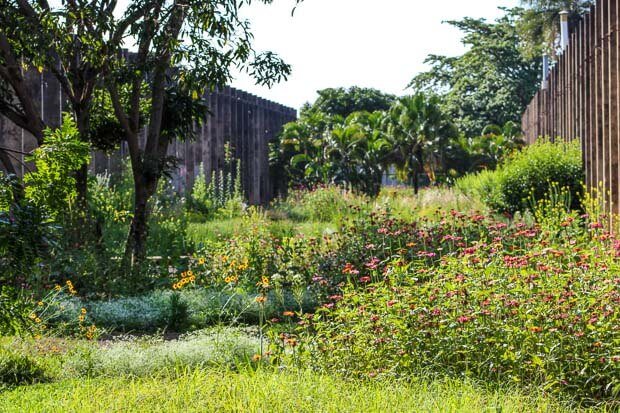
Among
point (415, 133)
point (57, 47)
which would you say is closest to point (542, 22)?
point (415, 133)

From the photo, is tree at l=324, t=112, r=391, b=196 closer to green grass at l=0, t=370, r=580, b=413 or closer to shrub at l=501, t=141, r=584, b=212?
shrub at l=501, t=141, r=584, b=212

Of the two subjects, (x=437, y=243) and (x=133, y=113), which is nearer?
(x=437, y=243)

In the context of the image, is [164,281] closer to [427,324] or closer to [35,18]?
[35,18]

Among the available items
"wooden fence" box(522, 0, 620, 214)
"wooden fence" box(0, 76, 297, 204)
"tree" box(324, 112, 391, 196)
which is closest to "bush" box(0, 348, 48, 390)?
"wooden fence" box(0, 76, 297, 204)

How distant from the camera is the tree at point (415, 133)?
2612 centimetres

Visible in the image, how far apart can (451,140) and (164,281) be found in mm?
20606

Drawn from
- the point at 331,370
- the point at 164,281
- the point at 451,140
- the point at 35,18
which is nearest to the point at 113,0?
the point at 35,18

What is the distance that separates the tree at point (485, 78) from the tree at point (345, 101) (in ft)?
12.2

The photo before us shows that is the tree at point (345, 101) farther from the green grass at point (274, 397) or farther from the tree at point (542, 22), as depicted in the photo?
the green grass at point (274, 397)

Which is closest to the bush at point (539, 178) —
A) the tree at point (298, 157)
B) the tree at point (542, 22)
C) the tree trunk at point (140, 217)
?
the tree trunk at point (140, 217)

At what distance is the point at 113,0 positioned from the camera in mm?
8508

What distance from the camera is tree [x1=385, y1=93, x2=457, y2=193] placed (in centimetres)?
2612

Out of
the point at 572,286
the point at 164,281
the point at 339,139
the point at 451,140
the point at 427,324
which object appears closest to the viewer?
the point at 427,324

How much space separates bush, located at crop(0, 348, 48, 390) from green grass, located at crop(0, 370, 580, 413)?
45 centimetres
